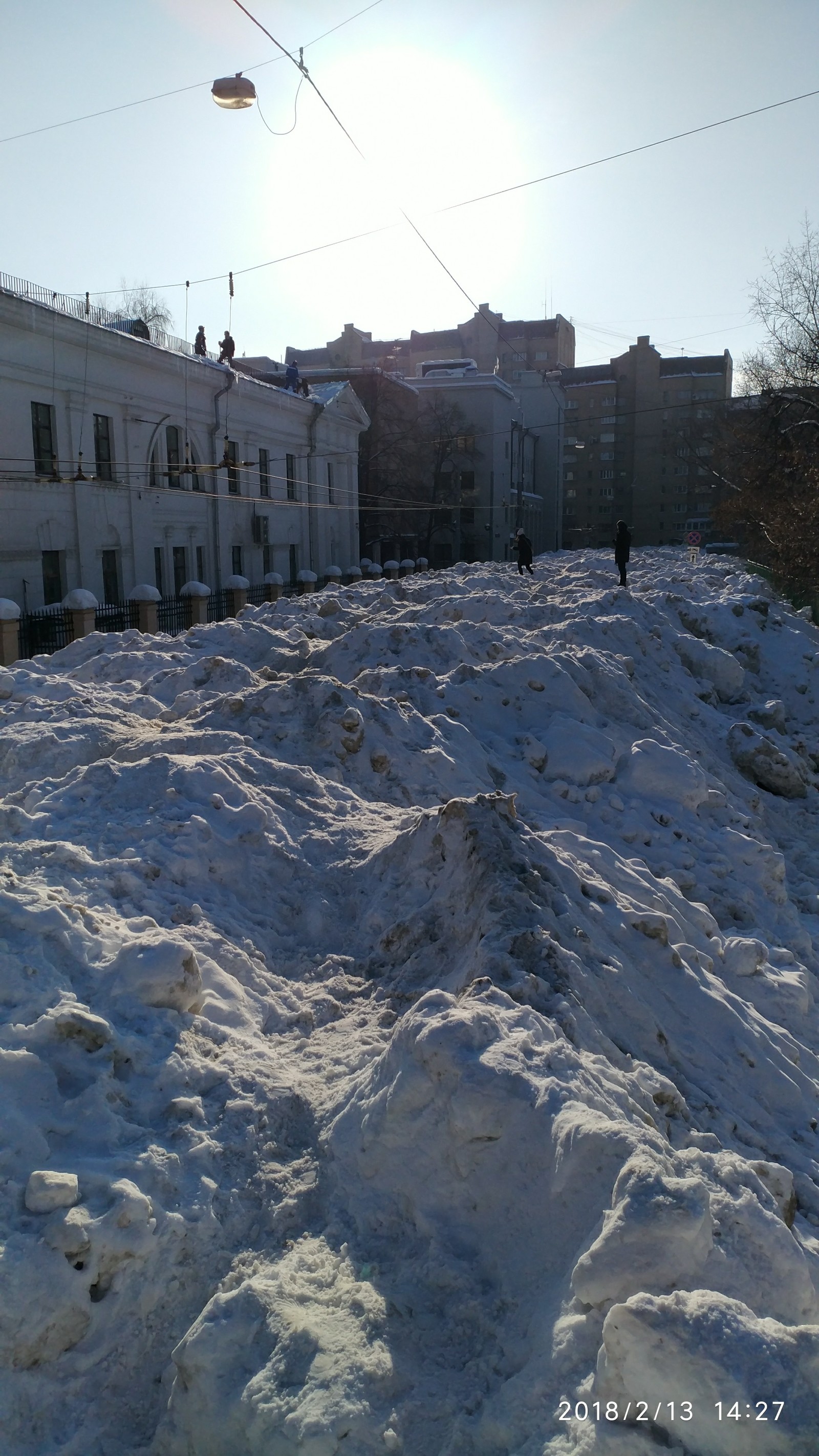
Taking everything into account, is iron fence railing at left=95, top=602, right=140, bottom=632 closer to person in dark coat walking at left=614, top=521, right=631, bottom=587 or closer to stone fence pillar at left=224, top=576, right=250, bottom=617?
stone fence pillar at left=224, top=576, right=250, bottom=617

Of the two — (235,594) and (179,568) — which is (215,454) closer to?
(179,568)

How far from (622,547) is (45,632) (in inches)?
380

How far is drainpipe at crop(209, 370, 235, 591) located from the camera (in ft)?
82.9

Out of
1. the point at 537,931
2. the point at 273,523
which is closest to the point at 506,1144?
the point at 537,931

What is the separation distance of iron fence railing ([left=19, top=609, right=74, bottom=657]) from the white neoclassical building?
2.15 metres

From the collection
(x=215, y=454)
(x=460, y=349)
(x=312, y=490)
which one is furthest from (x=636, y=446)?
(x=215, y=454)

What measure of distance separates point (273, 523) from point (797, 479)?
14331mm

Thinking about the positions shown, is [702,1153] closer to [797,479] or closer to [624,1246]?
[624,1246]

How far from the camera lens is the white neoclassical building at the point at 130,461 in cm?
1817

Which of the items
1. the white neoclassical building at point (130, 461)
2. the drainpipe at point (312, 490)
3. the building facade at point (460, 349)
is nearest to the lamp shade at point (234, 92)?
the white neoclassical building at point (130, 461)

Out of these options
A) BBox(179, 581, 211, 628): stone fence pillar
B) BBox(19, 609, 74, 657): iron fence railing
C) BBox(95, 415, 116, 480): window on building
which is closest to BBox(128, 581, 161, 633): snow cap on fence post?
BBox(19, 609, 74, 657): iron fence railing

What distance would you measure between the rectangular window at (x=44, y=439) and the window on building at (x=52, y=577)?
5.10 ft

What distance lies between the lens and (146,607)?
54.7 ft

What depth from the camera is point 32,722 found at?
6.93 meters
